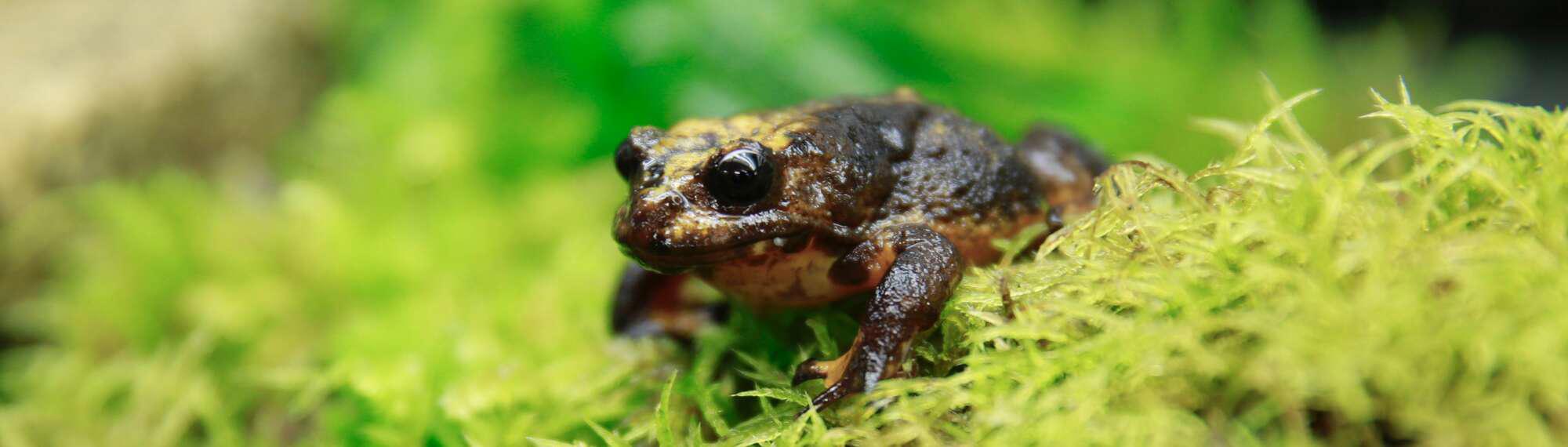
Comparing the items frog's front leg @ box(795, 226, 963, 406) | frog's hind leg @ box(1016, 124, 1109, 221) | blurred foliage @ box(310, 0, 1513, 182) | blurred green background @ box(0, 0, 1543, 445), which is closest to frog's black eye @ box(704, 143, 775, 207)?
frog's front leg @ box(795, 226, 963, 406)

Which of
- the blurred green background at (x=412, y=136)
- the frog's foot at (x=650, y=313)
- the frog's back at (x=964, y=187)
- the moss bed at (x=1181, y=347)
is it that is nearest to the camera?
the moss bed at (x=1181, y=347)

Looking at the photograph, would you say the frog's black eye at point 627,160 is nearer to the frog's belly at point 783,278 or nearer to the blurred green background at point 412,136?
the frog's belly at point 783,278

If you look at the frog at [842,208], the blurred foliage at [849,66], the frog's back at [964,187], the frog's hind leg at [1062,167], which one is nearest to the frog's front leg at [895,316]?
the frog at [842,208]

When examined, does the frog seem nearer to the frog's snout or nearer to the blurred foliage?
the frog's snout

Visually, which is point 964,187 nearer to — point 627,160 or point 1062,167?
point 1062,167

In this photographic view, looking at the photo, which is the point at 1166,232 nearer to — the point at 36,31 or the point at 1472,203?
the point at 1472,203

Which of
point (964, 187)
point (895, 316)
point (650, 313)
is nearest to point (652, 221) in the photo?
point (895, 316)

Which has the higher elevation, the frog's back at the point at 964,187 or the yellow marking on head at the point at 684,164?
the frog's back at the point at 964,187

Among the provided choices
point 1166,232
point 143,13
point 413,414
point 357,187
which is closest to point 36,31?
point 143,13
